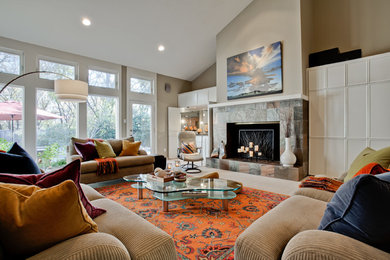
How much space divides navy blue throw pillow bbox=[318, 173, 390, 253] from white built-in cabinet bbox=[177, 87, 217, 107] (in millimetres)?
5594

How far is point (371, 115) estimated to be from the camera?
11.9 ft

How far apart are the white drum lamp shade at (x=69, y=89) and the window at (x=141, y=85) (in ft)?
9.17

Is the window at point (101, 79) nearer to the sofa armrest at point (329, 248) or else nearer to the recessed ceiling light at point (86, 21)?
the recessed ceiling light at point (86, 21)

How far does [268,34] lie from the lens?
4.64m

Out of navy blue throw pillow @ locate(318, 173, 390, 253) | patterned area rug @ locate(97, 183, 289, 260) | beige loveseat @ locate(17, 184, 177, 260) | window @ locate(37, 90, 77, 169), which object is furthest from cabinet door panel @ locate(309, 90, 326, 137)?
window @ locate(37, 90, 77, 169)

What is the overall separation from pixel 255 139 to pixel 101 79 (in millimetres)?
4651

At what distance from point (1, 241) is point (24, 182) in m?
0.42

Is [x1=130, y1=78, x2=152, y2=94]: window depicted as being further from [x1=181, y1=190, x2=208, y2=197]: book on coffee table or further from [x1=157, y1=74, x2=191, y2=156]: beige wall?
[x1=181, y1=190, x2=208, y2=197]: book on coffee table

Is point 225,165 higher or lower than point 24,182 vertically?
lower

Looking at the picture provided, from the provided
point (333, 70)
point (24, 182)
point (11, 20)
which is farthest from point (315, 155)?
point (11, 20)

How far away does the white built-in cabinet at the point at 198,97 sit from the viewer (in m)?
6.62

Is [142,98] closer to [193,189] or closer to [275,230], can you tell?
[193,189]

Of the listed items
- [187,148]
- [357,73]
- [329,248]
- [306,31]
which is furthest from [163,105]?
[329,248]

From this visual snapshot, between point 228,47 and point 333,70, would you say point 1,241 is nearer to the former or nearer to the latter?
point 333,70
